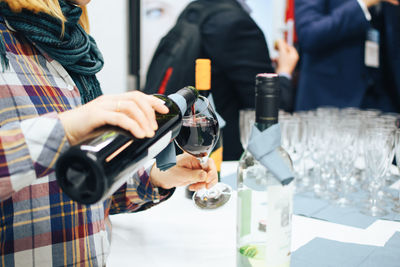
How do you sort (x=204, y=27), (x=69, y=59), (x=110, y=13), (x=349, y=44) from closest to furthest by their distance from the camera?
(x=69, y=59) < (x=204, y=27) < (x=349, y=44) < (x=110, y=13)

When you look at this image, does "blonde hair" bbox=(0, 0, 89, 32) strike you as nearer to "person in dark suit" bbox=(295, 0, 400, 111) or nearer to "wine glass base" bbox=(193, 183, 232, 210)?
"wine glass base" bbox=(193, 183, 232, 210)

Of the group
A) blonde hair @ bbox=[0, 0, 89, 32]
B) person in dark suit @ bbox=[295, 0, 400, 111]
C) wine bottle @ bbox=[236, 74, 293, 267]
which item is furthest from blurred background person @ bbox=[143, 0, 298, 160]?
wine bottle @ bbox=[236, 74, 293, 267]

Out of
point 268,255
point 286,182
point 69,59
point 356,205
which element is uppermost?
point 69,59


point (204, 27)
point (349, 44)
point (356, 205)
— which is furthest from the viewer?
point (349, 44)

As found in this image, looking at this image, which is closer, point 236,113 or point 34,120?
point 34,120

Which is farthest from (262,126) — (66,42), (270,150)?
(66,42)

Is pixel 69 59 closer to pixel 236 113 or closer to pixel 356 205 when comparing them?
pixel 356 205

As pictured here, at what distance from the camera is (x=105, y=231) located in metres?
0.82

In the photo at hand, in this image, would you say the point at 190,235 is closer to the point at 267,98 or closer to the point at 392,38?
the point at 267,98

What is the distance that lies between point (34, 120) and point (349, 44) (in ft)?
7.86

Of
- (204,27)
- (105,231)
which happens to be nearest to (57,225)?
(105,231)

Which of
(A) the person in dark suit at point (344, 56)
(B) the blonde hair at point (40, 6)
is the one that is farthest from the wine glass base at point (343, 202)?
(A) the person in dark suit at point (344, 56)

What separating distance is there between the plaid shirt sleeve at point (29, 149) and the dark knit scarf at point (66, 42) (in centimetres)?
27

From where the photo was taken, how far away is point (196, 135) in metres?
0.75
